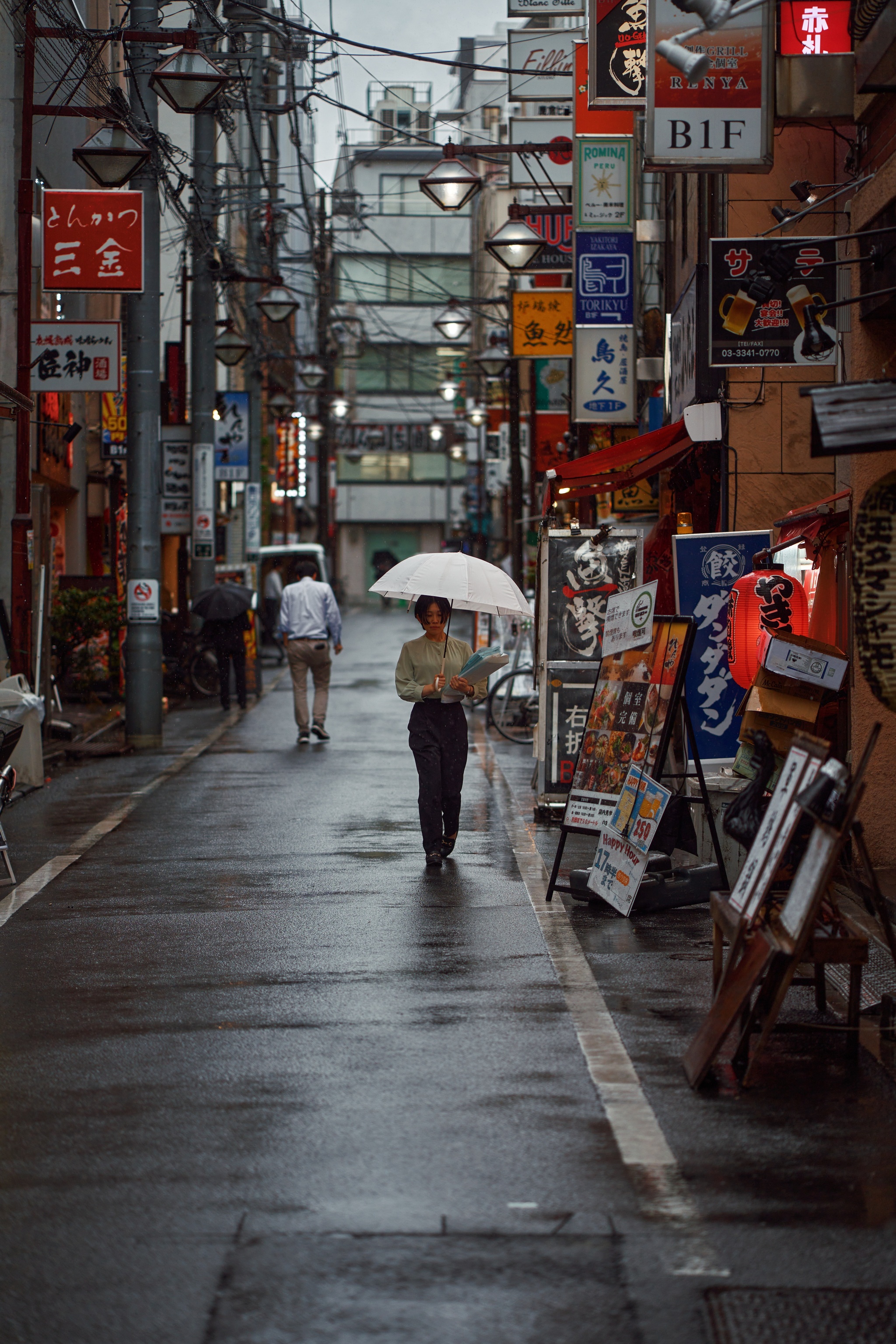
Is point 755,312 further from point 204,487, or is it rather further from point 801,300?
point 204,487

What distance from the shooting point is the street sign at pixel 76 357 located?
58.6ft

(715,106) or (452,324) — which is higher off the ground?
(452,324)

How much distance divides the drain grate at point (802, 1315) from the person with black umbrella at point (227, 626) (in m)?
19.8

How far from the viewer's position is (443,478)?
8994 centimetres

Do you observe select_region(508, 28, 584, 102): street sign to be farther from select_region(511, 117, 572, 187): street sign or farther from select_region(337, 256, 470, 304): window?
select_region(337, 256, 470, 304): window

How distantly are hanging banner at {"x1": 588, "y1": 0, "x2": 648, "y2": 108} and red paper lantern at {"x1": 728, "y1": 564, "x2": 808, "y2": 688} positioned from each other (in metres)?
6.27

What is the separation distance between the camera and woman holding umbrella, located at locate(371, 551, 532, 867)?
436 inches

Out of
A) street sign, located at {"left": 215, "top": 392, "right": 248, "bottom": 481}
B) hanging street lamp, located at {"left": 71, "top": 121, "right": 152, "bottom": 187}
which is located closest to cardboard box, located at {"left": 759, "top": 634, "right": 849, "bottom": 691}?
hanging street lamp, located at {"left": 71, "top": 121, "right": 152, "bottom": 187}

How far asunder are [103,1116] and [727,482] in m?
9.82

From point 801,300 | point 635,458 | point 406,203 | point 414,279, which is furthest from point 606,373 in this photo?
point 406,203

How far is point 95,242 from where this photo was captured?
17.7m

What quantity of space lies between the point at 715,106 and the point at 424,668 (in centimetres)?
447

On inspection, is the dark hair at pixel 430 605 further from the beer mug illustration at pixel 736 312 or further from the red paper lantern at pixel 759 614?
the beer mug illustration at pixel 736 312

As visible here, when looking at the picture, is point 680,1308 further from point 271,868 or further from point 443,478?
point 443,478
